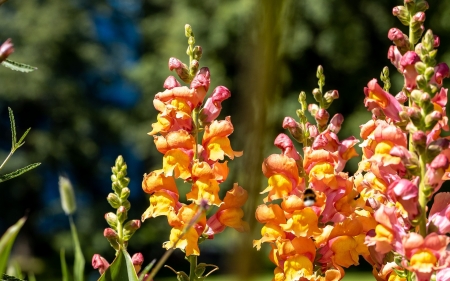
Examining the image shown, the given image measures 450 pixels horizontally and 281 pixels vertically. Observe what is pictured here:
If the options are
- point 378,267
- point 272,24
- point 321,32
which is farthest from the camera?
point 321,32

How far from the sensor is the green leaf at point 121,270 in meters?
0.53

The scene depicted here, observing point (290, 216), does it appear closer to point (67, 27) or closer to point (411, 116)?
point (411, 116)

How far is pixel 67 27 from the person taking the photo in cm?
1052

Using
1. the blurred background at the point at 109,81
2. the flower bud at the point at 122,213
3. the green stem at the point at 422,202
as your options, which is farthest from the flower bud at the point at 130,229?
the blurred background at the point at 109,81

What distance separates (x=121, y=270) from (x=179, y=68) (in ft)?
0.82

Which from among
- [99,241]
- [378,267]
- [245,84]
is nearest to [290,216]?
[378,267]

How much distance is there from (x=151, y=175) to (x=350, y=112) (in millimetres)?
8281

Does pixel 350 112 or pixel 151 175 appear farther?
pixel 350 112

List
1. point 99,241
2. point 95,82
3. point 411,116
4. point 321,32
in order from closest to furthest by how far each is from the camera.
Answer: point 411,116 → point 321,32 → point 99,241 → point 95,82

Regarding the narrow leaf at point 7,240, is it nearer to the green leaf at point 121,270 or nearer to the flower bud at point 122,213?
the green leaf at point 121,270

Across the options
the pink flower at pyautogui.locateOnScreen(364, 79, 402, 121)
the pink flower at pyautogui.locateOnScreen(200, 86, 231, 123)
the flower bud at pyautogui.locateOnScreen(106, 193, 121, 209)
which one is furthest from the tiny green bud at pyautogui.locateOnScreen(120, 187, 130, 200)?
the pink flower at pyautogui.locateOnScreen(364, 79, 402, 121)

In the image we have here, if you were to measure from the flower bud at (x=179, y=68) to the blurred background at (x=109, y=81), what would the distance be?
6236 mm

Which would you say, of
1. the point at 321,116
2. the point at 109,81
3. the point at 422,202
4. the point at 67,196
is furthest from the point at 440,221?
the point at 109,81

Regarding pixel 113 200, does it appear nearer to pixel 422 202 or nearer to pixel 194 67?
pixel 194 67
